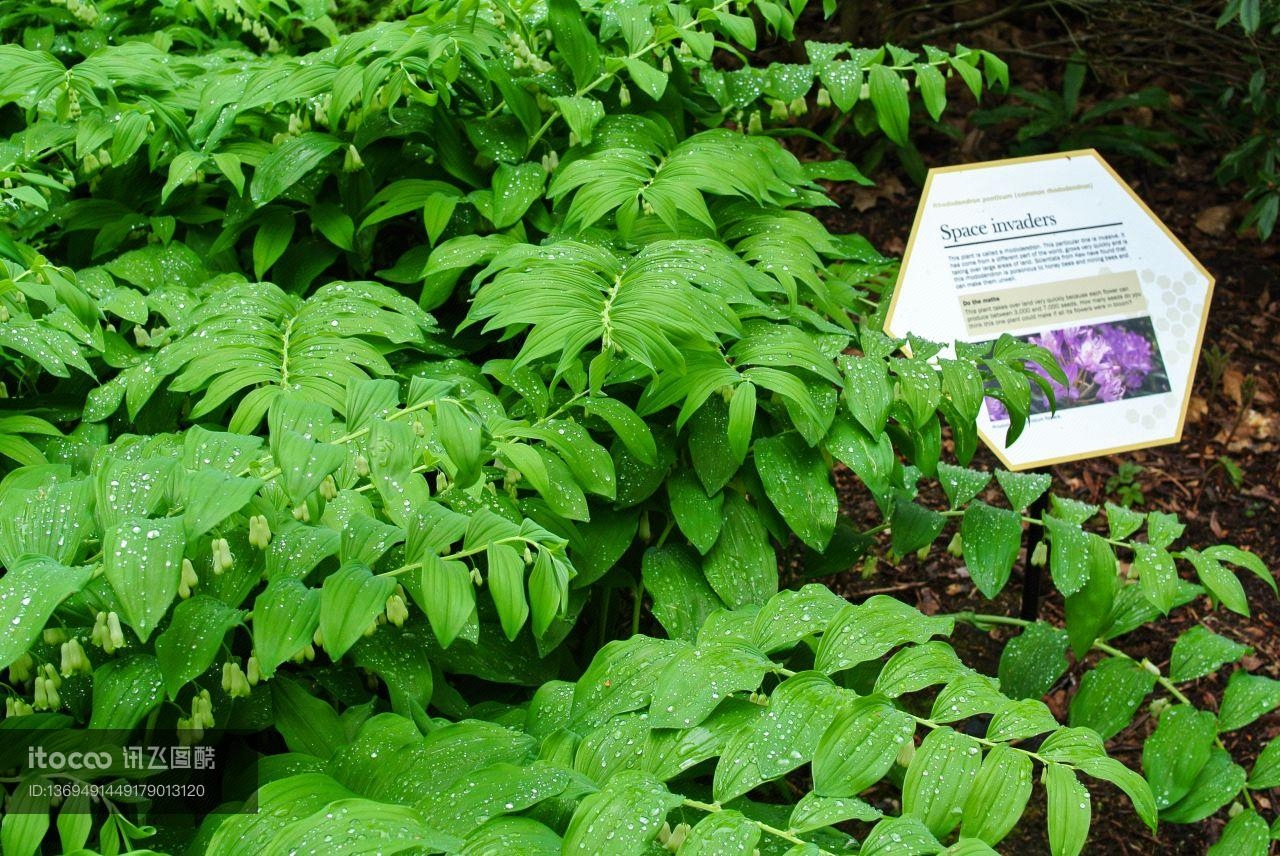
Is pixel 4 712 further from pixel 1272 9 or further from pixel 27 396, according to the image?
pixel 1272 9

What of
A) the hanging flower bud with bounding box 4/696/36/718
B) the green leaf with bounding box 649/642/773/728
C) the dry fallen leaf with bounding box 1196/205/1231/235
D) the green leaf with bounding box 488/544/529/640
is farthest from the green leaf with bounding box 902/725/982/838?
the dry fallen leaf with bounding box 1196/205/1231/235

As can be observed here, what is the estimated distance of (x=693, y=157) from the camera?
8.45 ft

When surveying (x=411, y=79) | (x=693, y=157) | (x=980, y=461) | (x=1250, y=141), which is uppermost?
(x=411, y=79)

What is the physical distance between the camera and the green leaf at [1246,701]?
2357mm

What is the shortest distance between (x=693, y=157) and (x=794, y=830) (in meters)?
1.59

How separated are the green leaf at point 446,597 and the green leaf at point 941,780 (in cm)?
65

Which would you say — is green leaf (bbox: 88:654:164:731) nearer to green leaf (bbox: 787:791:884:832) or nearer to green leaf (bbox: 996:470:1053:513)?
green leaf (bbox: 787:791:884:832)

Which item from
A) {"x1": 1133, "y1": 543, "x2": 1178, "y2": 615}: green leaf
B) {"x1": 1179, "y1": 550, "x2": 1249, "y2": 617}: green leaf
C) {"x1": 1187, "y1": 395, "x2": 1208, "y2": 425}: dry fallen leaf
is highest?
{"x1": 1133, "y1": 543, "x2": 1178, "y2": 615}: green leaf

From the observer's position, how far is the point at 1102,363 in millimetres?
2758

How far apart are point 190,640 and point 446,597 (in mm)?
390

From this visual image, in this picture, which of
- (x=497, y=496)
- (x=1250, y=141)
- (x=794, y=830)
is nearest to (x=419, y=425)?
(x=497, y=496)

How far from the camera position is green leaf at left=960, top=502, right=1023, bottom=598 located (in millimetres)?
2430

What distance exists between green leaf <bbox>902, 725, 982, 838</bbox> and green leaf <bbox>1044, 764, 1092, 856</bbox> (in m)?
0.11

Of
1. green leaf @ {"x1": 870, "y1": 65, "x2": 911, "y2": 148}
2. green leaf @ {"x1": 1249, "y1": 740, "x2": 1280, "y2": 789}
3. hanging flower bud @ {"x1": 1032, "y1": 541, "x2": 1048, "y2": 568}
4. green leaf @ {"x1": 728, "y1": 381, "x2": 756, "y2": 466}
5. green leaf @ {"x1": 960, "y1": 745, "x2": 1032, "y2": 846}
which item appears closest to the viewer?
green leaf @ {"x1": 960, "y1": 745, "x2": 1032, "y2": 846}
